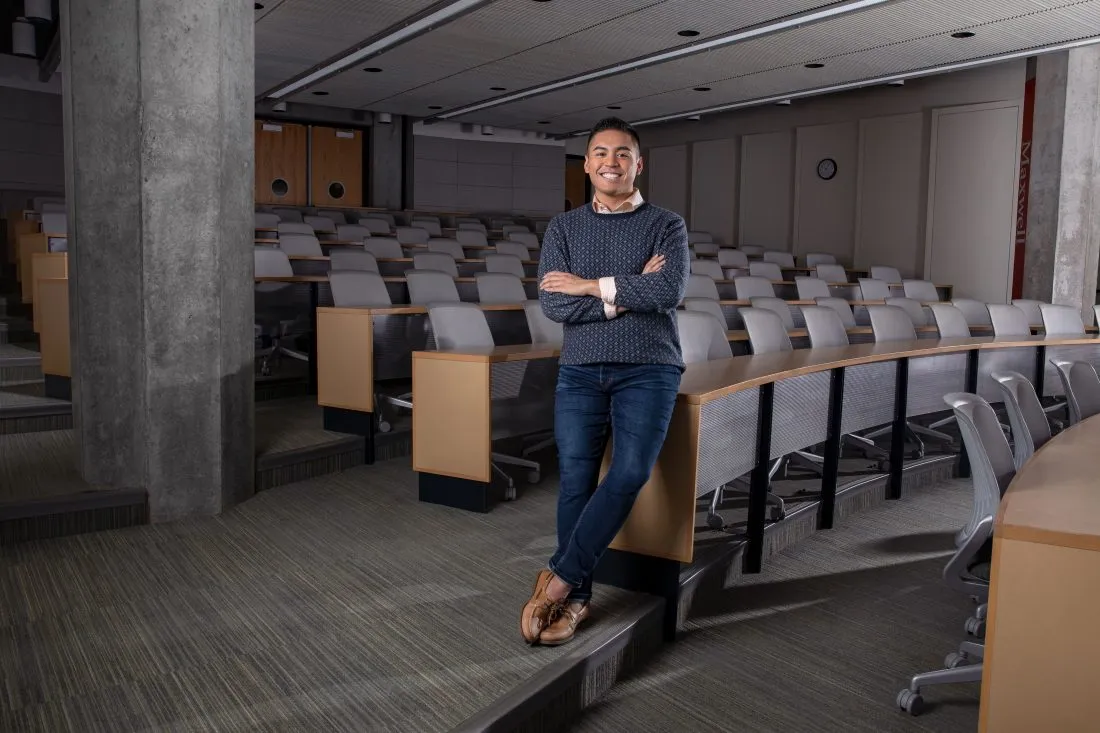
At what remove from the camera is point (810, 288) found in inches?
317

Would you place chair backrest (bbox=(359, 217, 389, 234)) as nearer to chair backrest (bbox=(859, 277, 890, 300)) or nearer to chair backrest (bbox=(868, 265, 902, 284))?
chair backrest (bbox=(859, 277, 890, 300))

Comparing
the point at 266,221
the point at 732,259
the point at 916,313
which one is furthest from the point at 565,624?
the point at 732,259

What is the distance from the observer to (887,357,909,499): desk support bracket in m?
4.81

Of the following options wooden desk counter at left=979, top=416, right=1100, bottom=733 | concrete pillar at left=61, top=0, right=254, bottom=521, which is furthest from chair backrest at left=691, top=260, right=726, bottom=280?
wooden desk counter at left=979, top=416, right=1100, bottom=733

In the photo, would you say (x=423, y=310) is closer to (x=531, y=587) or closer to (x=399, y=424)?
(x=399, y=424)

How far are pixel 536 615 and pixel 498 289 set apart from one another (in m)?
3.77

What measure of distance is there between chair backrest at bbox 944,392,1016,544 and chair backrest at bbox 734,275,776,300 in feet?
15.6

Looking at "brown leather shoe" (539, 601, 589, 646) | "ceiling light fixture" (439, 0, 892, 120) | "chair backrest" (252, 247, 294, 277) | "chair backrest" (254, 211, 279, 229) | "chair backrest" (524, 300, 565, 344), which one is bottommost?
"brown leather shoe" (539, 601, 589, 646)

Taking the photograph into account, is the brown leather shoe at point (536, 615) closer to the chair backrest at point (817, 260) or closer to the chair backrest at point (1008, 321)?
the chair backrest at point (1008, 321)

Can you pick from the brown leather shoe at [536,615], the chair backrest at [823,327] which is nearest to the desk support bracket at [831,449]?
the chair backrest at [823,327]

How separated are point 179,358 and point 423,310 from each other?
1686 mm

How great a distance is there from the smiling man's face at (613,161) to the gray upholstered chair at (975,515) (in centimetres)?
113

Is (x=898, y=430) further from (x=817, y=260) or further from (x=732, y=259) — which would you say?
(x=817, y=260)

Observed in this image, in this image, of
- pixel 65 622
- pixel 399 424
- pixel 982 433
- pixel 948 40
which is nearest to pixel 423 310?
pixel 399 424
